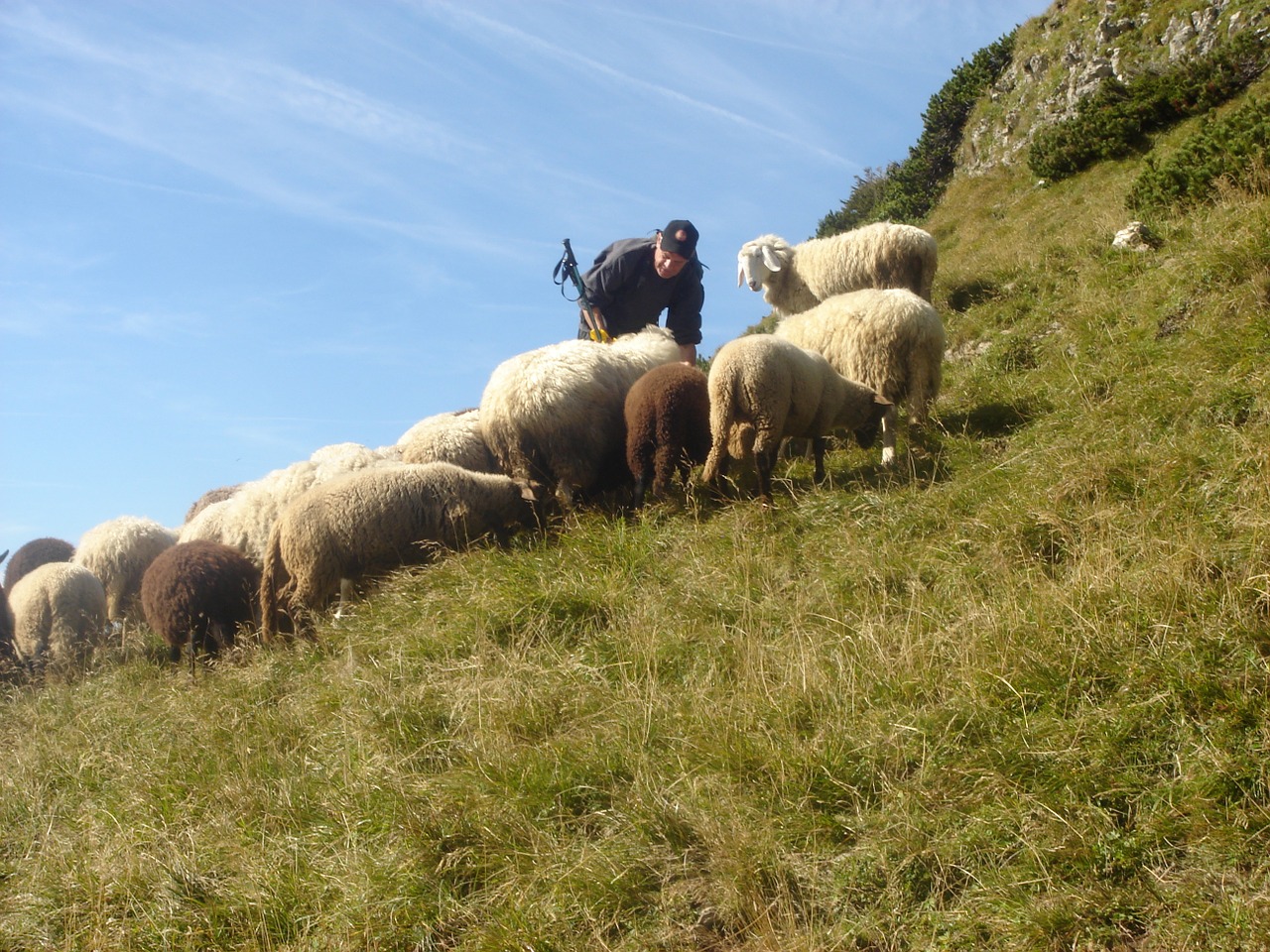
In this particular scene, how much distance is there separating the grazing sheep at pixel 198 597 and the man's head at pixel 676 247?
529cm

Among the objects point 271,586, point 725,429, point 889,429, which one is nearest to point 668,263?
point 889,429

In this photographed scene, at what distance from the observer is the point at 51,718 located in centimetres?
767

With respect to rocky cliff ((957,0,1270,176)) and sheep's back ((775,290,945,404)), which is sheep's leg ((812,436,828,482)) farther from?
rocky cliff ((957,0,1270,176))

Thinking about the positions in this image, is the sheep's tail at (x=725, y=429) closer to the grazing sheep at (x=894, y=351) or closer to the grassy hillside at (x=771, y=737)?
the grassy hillside at (x=771, y=737)

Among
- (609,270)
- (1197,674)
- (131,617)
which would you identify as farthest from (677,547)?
(131,617)

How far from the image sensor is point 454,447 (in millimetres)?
9695

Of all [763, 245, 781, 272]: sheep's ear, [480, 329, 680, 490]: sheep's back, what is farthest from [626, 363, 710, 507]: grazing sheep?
[763, 245, 781, 272]: sheep's ear

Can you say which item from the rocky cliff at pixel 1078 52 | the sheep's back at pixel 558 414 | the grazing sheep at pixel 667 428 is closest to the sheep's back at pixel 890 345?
the grazing sheep at pixel 667 428

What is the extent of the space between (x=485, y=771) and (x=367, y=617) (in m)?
3.01

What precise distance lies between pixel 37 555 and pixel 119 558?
2.65 m

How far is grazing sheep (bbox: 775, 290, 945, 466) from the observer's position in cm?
918

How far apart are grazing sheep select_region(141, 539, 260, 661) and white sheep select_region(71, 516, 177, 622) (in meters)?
3.00

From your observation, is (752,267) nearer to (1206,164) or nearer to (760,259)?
(760,259)

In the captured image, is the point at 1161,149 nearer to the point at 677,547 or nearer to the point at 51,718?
the point at 677,547
